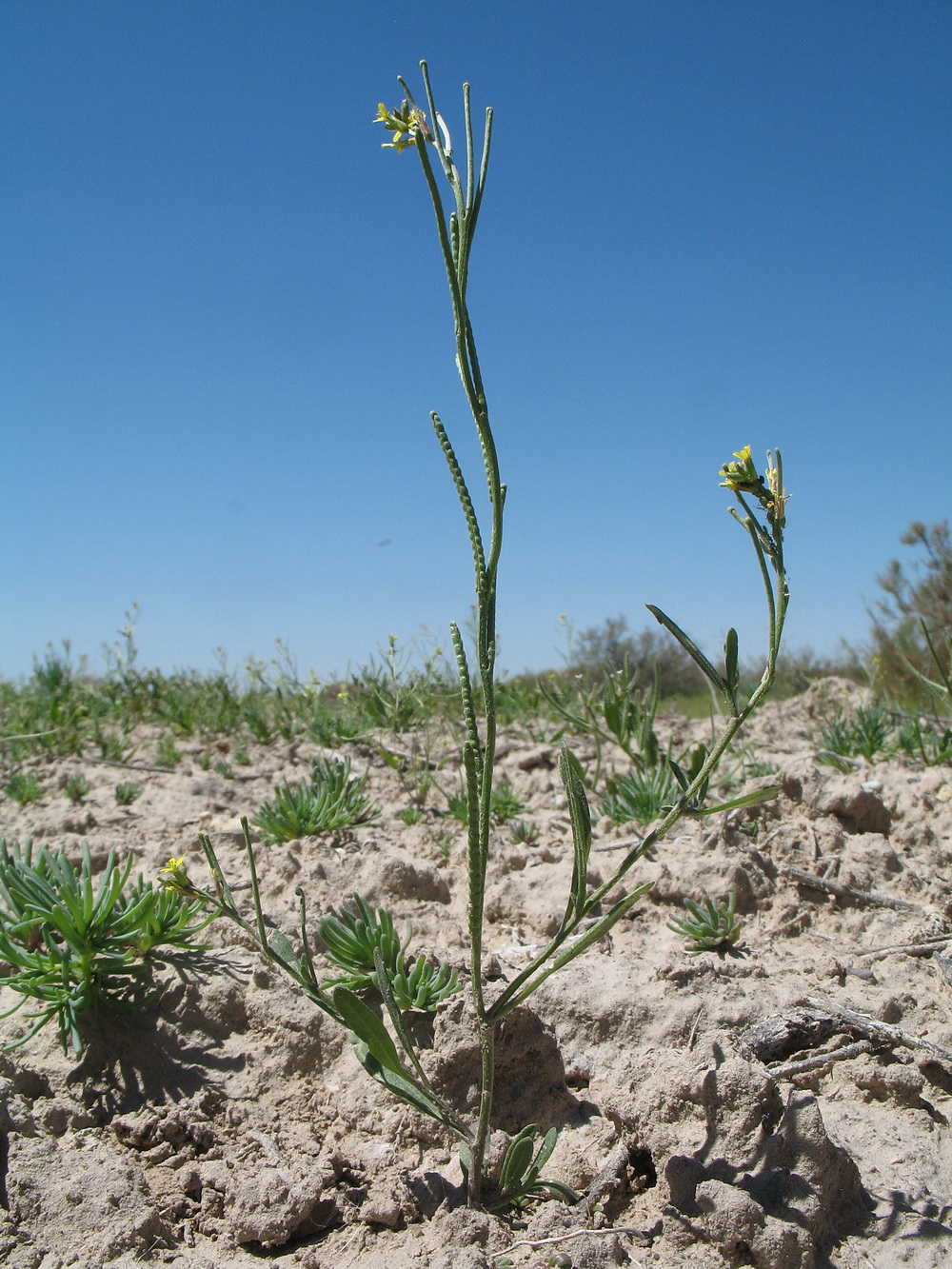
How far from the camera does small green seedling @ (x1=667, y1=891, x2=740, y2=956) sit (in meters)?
2.49

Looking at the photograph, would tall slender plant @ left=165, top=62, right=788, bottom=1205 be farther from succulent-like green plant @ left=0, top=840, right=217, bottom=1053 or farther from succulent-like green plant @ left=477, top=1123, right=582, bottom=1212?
succulent-like green plant @ left=0, top=840, right=217, bottom=1053

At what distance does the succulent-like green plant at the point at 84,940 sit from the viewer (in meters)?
2.07

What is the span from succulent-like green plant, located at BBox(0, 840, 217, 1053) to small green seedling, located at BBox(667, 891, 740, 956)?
141 centimetres

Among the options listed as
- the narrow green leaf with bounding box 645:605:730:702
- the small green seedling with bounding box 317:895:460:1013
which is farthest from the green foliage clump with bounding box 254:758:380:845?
the narrow green leaf with bounding box 645:605:730:702

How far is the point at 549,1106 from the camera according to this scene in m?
1.94

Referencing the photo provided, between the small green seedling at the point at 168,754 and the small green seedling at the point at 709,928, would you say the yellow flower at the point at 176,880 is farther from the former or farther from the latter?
the small green seedling at the point at 168,754

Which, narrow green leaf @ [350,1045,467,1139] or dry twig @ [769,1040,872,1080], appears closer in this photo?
narrow green leaf @ [350,1045,467,1139]

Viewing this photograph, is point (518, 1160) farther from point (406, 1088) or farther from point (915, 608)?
point (915, 608)

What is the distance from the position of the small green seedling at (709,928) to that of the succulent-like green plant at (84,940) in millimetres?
1406

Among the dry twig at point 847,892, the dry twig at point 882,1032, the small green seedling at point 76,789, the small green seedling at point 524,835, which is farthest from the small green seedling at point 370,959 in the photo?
the small green seedling at point 76,789

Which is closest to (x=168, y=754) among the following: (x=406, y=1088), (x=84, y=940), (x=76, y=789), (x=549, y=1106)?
(x=76, y=789)

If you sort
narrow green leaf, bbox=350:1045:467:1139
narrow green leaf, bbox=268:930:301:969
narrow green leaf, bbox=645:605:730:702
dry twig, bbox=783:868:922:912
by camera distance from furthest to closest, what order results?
dry twig, bbox=783:868:922:912 → narrow green leaf, bbox=268:930:301:969 → narrow green leaf, bbox=350:1045:467:1139 → narrow green leaf, bbox=645:605:730:702

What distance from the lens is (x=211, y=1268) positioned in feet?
5.08

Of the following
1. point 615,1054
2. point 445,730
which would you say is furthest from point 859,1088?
point 445,730
